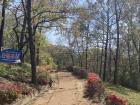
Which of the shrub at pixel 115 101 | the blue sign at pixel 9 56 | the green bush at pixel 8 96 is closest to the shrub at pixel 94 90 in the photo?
the shrub at pixel 115 101

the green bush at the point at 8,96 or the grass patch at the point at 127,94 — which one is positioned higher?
the green bush at the point at 8,96

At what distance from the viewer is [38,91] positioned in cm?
2414

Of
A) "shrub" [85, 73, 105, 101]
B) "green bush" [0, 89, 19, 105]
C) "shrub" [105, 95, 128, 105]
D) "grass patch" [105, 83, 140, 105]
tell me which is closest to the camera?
"shrub" [105, 95, 128, 105]

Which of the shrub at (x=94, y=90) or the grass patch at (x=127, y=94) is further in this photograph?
the grass patch at (x=127, y=94)

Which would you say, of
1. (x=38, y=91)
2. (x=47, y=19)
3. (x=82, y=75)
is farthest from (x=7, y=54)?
(x=82, y=75)

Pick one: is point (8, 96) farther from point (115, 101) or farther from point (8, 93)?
point (115, 101)

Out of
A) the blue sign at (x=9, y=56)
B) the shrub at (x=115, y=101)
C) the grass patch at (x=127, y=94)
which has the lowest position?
the grass patch at (x=127, y=94)

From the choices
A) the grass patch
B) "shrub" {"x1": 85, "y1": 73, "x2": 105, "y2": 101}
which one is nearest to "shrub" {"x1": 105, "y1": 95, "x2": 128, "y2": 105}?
"shrub" {"x1": 85, "y1": 73, "x2": 105, "y2": 101}

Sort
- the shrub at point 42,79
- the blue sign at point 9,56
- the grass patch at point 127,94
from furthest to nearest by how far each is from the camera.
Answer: the grass patch at point 127,94 < the shrub at point 42,79 < the blue sign at point 9,56

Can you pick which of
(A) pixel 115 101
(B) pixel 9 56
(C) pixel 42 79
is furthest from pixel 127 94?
(B) pixel 9 56

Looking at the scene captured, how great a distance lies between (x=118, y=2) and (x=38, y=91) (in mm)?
28570

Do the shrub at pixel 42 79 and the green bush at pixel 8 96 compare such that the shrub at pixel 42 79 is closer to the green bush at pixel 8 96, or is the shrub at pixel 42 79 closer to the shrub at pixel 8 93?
the shrub at pixel 8 93

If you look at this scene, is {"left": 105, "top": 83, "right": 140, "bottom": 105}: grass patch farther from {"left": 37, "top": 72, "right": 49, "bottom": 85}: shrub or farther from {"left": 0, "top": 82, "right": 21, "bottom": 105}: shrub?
{"left": 0, "top": 82, "right": 21, "bottom": 105}: shrub

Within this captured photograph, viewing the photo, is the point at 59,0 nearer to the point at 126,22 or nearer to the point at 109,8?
the point at 109,8
